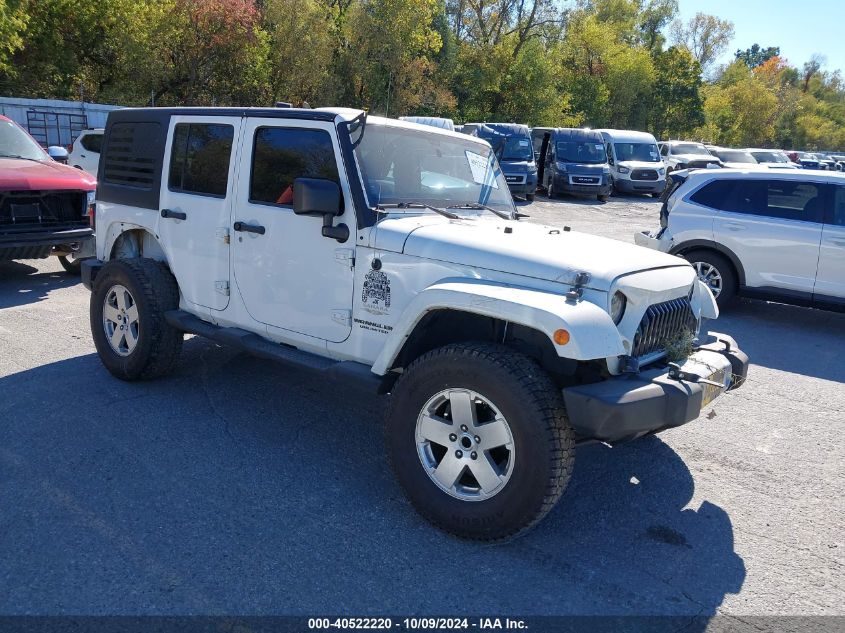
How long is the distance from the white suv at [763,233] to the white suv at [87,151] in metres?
10.2

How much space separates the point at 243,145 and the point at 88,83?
24623 millimetres

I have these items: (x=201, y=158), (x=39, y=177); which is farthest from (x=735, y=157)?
(x=201, y=158)

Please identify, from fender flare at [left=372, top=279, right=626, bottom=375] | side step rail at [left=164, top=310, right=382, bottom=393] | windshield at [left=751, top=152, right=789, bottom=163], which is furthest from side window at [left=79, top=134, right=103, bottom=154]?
windshield at [left=751, top=152, right=789, bottom=163]

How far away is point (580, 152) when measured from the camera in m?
23.2

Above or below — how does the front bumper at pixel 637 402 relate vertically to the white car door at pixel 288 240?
below

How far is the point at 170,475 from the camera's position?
4047 mm

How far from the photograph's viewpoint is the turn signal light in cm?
315

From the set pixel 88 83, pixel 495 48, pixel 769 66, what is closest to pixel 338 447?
pixel 88 83

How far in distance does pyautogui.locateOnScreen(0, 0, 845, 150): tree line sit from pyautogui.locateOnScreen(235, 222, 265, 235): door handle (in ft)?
52.5

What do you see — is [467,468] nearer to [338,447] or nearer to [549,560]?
[549,560]

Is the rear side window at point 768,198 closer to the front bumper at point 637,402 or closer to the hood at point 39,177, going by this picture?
Answer: the front bumper at point 637,402

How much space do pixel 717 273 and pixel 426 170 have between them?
551cm

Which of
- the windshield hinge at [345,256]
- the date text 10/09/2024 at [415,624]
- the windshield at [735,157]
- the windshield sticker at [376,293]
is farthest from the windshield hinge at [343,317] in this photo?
Result: the windshield at [735,157]

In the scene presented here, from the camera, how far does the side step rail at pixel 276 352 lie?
Result: 401 centimetres
